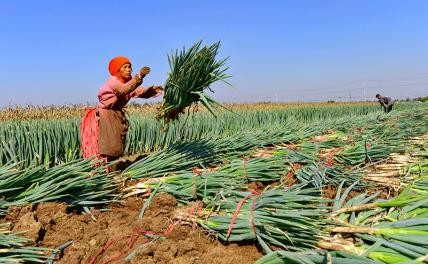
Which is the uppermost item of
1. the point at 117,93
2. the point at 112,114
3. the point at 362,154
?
the point at 117,93

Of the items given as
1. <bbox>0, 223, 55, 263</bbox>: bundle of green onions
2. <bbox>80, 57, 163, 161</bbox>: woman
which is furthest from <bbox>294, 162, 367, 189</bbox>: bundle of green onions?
<bbox>0, 223, 55, 263</bbox>: bundle of green onions

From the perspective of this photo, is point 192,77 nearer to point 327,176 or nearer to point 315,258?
point 327,176

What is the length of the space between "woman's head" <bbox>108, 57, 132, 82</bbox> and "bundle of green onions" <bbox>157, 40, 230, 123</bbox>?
19.8 inches

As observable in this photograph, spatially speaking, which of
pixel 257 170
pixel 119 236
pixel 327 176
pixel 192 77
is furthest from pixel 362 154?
pixel 119 236

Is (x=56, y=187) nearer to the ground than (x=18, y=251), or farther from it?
farther from it

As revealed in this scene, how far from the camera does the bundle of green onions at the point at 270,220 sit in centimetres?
189

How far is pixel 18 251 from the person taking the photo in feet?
5.92

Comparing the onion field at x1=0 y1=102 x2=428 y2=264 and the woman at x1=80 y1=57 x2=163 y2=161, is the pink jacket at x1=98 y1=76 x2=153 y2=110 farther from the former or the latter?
the onion field at x1=0 y1=102 x2=428 y2=264

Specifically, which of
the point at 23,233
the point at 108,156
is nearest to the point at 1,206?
the point at 23,233

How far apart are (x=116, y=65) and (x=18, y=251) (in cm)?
205

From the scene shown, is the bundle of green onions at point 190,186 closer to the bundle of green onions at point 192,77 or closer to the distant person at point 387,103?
the bundle of green onions at point 192,77

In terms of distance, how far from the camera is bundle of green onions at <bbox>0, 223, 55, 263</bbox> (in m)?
1.79

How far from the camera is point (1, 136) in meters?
3.99

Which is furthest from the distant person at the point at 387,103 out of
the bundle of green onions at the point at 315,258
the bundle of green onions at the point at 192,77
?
the bundle of green onions at the point at 315,258
